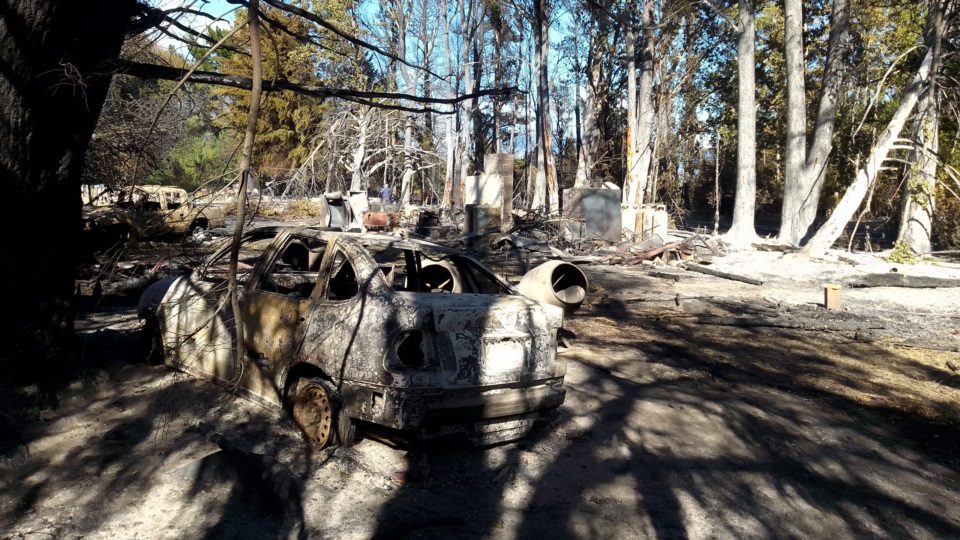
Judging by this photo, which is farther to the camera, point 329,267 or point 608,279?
point 608,279

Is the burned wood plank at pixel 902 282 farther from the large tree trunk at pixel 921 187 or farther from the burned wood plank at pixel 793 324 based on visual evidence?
the burned wood plank at pixel 793 324

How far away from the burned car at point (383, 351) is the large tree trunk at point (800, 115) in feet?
58.4

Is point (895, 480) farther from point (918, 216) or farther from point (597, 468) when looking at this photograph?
point (918, 216)

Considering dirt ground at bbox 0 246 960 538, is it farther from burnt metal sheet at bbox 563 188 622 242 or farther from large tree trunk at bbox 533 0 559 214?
large tree trunk at bbox 533 0 559 214

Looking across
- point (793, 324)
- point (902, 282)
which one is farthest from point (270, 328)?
point (902, 282)

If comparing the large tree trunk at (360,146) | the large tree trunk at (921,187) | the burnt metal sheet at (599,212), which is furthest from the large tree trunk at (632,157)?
the large tree trunk at (360,146)

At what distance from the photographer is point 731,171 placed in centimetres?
4138

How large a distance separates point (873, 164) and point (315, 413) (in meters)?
15.6

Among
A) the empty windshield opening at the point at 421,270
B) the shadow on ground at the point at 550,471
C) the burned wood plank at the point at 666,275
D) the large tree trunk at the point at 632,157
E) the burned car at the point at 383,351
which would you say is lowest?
the shadow on ground at the point at 550,471

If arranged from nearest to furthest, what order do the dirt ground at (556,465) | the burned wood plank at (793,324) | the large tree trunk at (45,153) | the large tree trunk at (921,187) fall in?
the dirt ground at (556,465), the large tree trunk at (45,153), the burned wood plank at (793,324), the large tree trunk at (921,187)

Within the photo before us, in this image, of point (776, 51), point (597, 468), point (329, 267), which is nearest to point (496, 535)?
point (597, 468)

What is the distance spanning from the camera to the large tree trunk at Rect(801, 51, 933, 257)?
1549cm

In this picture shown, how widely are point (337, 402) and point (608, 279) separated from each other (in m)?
10.5

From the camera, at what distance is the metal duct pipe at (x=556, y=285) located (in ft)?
25.8
